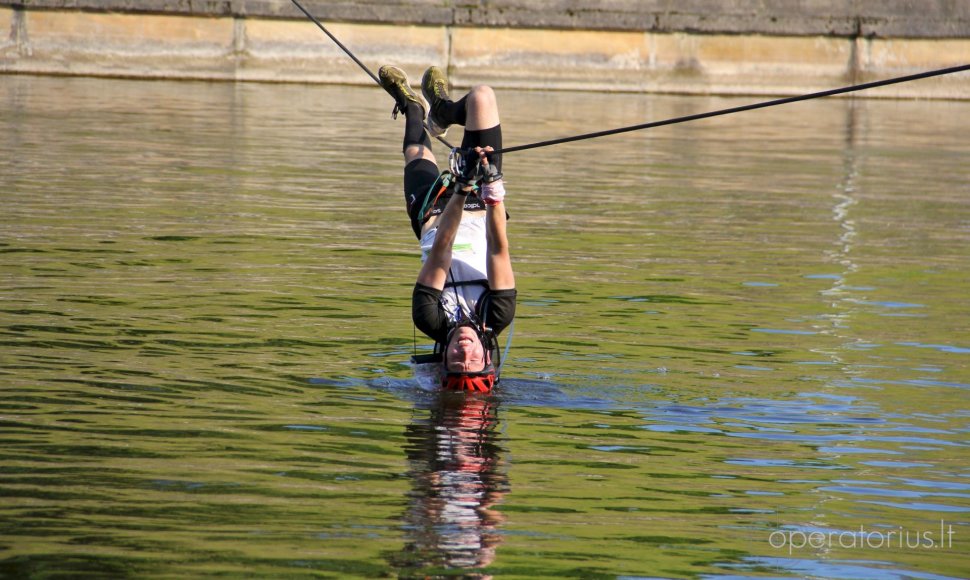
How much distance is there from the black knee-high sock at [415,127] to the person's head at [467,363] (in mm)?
2495

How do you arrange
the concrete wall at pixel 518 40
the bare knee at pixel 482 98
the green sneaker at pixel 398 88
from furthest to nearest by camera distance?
the concrete wall at pixel 518 40, the green sneaker at pixel 398 88, the bare knee at pixel 482 98

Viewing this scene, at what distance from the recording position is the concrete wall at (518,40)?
3328 cm

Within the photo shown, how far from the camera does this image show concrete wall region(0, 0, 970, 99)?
3328 centimetres

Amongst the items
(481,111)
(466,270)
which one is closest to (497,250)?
(466,270)


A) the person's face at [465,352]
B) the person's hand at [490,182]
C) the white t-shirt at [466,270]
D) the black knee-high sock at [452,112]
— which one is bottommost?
the person's face at [465,352]

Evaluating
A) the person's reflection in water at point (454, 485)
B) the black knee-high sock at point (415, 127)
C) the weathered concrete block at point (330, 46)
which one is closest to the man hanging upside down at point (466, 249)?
the person's reflection in water at point (454, 485)

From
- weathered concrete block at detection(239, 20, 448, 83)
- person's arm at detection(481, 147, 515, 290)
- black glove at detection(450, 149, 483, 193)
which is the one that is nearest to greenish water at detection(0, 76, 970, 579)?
person's arm at detection(481, 147, 515, 290)

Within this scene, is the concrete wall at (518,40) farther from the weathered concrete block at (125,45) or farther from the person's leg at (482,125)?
the person's leg at (482,125)

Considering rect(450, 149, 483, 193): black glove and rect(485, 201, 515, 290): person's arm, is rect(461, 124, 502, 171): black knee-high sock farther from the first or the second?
rect(485, 201, 515, 290): person's arm

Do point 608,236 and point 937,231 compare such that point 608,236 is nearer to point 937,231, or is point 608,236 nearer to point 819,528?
point 937,231

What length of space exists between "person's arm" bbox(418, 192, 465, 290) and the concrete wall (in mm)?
24395

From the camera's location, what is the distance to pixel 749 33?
1441 inches

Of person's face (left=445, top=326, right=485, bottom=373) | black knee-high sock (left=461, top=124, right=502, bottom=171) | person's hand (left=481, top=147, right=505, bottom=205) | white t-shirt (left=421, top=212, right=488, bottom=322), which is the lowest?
person's face (left=445, top=326, right=485, bottom=373)

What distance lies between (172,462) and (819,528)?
10.6ft
